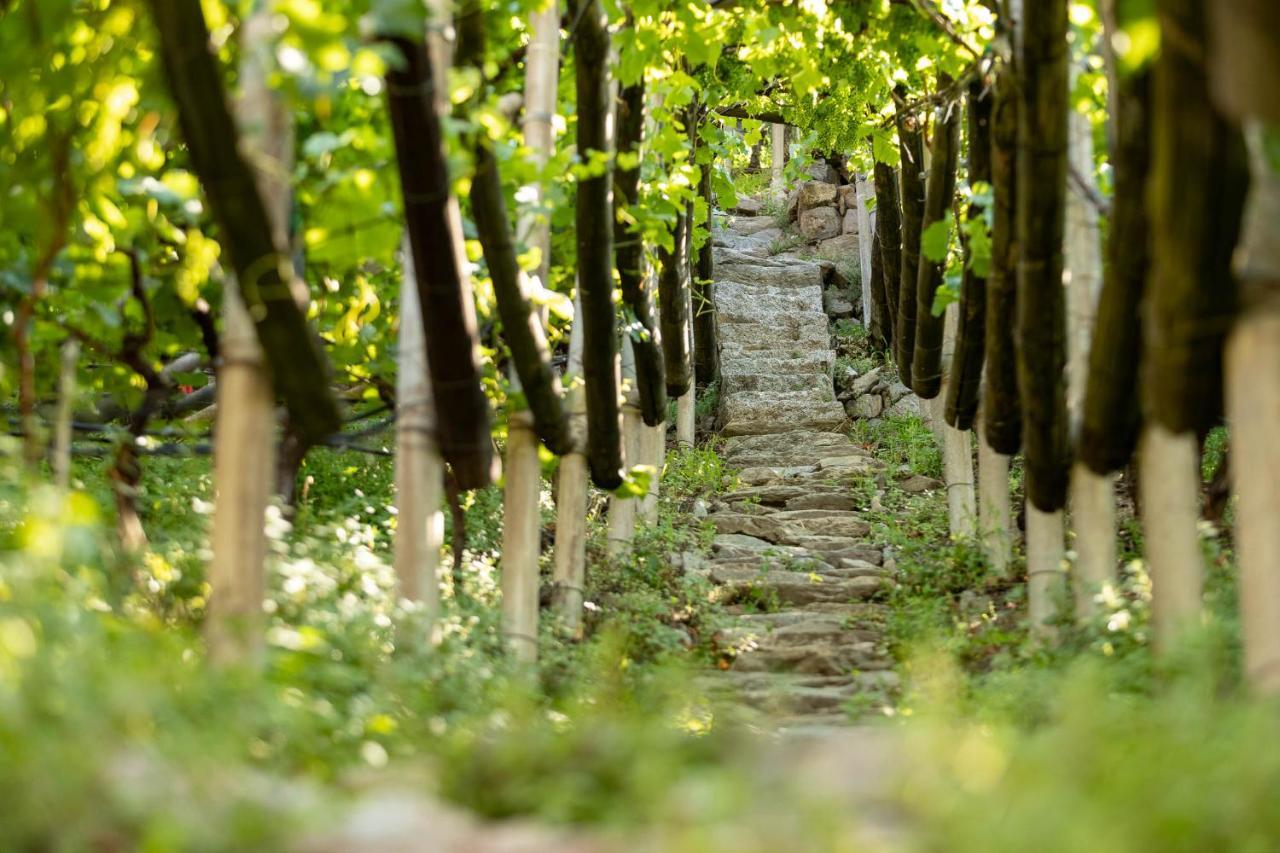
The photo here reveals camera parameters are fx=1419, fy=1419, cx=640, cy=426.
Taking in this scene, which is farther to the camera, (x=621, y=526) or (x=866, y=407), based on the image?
(x=866, y=407)

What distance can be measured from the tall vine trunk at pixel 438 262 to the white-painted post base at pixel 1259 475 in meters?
2.20

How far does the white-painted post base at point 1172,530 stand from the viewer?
4.52 meters

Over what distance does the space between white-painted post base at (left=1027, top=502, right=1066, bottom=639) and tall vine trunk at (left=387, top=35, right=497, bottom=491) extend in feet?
8.26

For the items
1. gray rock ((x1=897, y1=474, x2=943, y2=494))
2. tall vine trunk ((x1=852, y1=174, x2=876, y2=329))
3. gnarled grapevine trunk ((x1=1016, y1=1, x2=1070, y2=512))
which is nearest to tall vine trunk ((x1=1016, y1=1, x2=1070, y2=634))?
gnarled grapevine trunk ((x1=1016, y1=1, x2=1070, y2=512))

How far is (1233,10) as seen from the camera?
2729mm

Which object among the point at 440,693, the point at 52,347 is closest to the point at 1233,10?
the point at 440,693

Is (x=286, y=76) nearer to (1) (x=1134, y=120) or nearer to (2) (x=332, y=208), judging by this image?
(2) (x=332, y=208)

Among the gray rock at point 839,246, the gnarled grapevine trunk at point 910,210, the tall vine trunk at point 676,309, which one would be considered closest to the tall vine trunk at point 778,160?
the gray rock at point 839,246

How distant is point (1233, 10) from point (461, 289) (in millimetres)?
2631

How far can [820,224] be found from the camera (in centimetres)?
1908

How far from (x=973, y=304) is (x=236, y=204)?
16.0 ft

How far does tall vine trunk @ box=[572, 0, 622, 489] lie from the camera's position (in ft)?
19.8

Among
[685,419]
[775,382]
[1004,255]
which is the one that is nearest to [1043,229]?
[1004,255]

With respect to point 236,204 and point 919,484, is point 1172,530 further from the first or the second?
point 919,484
